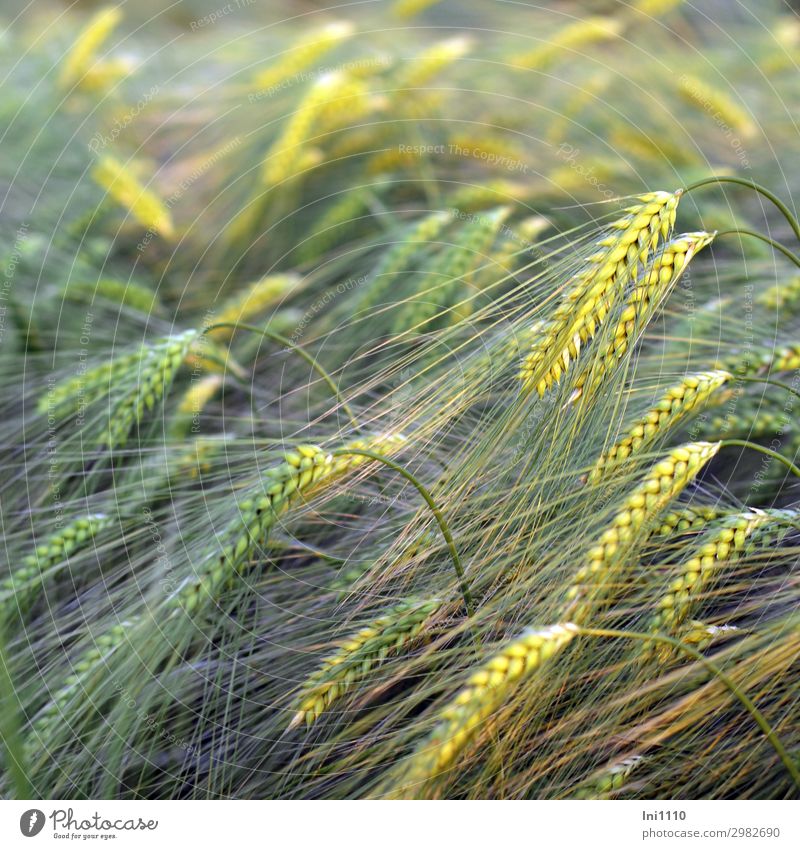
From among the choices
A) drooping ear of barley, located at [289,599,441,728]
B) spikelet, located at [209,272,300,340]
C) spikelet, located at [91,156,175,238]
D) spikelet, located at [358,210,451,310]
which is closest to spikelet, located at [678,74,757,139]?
spikelet, located at [358,210,451,310]

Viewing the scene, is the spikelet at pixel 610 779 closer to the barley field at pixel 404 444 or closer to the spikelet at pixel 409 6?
the barley field at pixel 404 444

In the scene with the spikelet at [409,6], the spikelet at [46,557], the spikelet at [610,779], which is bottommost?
the spikelet at [610,779]

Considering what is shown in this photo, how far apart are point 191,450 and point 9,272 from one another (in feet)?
1.41

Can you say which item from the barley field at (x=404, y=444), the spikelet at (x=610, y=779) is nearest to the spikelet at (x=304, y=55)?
the barley field at (x=404, y=444)

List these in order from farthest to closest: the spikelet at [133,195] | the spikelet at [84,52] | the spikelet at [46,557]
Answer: the spikelet at [84,52], the spikelet at [133,195], the spikelet at [46,557]

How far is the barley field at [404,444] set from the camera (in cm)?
55

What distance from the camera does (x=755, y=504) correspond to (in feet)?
2.44

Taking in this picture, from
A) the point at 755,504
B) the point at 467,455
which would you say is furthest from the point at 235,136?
the point at 755,504

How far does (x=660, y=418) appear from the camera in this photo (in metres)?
0.56

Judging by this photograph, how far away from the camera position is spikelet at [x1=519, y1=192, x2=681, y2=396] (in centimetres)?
52

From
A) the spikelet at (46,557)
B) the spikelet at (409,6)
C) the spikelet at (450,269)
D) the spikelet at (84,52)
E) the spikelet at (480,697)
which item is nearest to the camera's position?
the spikelet at (480,697)

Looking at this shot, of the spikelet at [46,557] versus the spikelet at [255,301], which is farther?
the spikelet at [255,301]

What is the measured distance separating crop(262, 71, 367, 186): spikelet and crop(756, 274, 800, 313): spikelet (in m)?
0.58

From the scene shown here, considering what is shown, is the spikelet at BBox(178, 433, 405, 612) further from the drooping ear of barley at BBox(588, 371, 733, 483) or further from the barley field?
the drooping ear of barley at BBox(588, 371, 733, 483)
